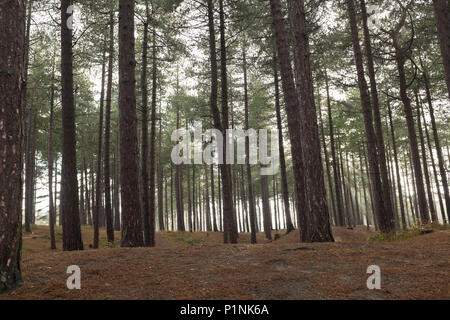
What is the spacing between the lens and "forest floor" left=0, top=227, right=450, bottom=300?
339 cm

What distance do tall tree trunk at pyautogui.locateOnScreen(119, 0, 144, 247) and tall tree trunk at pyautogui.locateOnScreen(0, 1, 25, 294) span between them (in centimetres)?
410

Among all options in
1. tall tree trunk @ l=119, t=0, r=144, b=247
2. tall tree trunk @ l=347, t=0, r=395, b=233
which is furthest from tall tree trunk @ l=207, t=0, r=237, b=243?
Answer: tall tree trunk @ l=347, t=0, r=395, b=233

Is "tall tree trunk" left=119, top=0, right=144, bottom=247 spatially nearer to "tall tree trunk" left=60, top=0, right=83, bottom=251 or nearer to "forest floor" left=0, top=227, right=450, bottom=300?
"forest floor" left=0, top=227, right=450, bottom=300

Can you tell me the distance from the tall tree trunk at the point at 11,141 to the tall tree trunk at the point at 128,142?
4101 mm

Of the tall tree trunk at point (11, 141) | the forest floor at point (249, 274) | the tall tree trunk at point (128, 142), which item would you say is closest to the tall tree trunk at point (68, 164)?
the tall tree trunk at point (128, 142)

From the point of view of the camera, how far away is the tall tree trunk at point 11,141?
3518 mm

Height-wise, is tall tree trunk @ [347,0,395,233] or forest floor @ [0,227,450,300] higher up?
tall tree trunk @ [347,0,395,233]

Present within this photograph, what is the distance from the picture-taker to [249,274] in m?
4.23

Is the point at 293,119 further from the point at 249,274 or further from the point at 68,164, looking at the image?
the point at 68,164

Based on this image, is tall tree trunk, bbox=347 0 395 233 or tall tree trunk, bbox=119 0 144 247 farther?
tall tree trunk, bbox=347 0 395 233

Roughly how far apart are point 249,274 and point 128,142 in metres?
5.45

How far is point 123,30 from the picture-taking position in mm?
8516

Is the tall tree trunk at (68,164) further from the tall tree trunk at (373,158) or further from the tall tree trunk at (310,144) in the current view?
the tall tree trunk at (373,158)

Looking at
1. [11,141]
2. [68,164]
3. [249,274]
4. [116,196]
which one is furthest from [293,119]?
[116,196]
